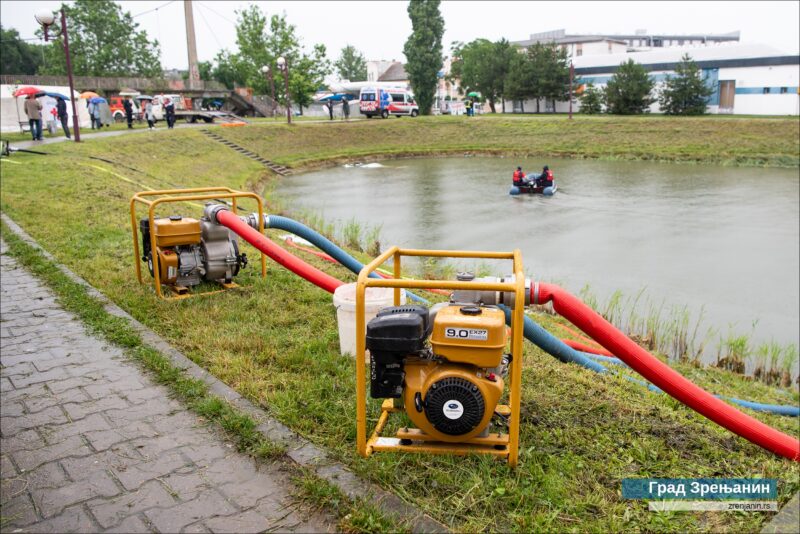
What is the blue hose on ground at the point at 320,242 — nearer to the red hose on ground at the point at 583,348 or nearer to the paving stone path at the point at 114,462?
the red hose on ground at the point at 583,348

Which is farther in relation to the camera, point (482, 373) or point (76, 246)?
point (76, 246)

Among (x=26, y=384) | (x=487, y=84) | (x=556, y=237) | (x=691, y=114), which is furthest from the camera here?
(x=487, y=84)

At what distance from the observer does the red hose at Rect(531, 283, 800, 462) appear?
3.67m

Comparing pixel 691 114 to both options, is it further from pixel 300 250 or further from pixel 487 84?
pixel 300 250

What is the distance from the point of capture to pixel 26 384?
4742 millimetres

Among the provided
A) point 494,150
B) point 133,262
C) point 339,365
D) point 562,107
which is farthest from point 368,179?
point 562,107

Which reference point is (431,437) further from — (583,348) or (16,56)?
(16,56)

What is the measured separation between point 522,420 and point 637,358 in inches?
34.5

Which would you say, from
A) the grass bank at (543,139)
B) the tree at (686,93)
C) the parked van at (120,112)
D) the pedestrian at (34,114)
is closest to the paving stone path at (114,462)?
the pedestrian at (34,114)

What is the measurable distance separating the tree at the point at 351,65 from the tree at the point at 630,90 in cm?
8237

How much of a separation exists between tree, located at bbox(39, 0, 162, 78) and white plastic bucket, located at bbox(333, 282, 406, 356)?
74.7 m

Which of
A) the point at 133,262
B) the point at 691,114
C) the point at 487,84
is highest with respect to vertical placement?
the point at 487,84

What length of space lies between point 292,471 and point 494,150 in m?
34.2
